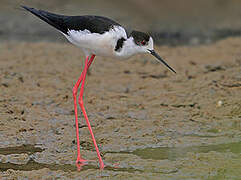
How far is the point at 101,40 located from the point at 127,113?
1.65 meters

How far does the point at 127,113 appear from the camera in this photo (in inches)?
257

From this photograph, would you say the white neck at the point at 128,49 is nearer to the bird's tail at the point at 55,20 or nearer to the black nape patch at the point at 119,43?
the black nape patch at the point at 119,43

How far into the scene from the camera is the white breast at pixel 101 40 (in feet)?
16.8

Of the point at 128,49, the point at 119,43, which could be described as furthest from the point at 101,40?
the point at 128,49

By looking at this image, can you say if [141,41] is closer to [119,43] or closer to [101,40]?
[119,43]

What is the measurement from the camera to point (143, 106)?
22.2 ft

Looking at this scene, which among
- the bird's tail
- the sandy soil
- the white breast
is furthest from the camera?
the bird's tail

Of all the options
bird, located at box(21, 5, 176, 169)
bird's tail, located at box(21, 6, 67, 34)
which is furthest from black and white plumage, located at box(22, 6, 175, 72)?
bird's tail, located at box(21, 6, 67, 34)

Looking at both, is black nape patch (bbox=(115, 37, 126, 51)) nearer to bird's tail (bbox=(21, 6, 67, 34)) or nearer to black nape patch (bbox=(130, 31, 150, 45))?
black nape patch (bbox=(130, 31, 150, 45))

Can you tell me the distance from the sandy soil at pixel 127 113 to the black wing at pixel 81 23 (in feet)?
4.06

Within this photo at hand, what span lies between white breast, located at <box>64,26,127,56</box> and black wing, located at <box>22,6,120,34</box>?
5 centimetres

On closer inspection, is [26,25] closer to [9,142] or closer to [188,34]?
[188,34]

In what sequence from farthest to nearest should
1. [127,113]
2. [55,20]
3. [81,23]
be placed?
[127,113] → [55,20] → [81,23]

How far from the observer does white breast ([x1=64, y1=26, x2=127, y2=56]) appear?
5105 millimetres
